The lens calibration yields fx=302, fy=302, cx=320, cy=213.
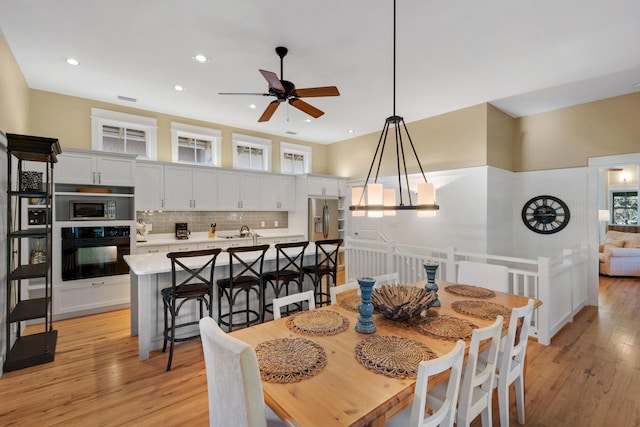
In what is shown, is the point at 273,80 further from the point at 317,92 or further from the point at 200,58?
the point at 200,58

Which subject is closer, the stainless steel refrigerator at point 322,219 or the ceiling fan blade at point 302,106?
the ceiling fan blade at point 302,106

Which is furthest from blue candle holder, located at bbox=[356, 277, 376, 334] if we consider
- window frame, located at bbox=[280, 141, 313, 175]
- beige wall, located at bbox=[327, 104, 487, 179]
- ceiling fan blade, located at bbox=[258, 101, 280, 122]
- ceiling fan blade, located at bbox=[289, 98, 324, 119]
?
window frame, located at bbox=[280, 141, 313, 175]

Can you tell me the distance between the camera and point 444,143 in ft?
16.9

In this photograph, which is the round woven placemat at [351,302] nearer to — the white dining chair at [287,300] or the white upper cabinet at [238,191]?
the white dining chair at [287,300]

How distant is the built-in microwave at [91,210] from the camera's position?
400 centimetres

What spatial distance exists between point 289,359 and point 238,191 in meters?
4.69

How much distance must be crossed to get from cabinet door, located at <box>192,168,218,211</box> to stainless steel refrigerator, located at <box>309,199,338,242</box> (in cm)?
193

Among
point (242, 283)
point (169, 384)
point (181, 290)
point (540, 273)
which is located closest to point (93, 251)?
point (181, 290)

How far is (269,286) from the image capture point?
3.82 m

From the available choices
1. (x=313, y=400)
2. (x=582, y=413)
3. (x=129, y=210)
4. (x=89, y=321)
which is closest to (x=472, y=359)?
(x=313, y=400)

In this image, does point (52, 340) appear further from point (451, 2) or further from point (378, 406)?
point (451, 2)

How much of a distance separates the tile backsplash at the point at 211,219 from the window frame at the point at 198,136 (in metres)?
0.94

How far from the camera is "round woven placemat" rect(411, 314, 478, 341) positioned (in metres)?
1.69

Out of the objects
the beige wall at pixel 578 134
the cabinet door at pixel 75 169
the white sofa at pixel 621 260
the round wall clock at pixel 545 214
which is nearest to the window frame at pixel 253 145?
the cabinet door at pixel 75 169
